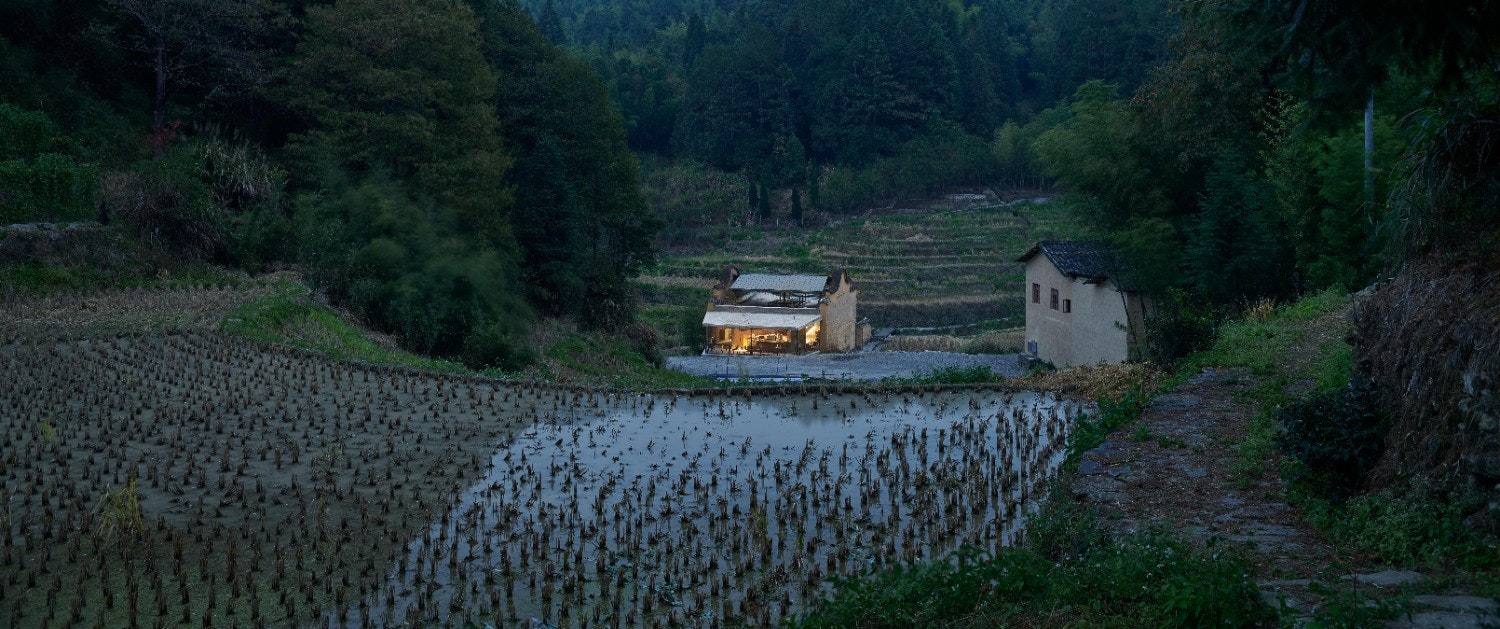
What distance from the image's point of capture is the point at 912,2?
70062 millimetres

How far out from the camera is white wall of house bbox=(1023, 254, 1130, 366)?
24453 millimetres

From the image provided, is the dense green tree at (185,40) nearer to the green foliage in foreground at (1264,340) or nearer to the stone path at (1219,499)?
the green foliage in foreground at (1264,340)

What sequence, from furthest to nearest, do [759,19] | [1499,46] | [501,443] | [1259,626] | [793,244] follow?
[759,19] → [793,244] → [501,443] → [1499,46] → [1259,626]

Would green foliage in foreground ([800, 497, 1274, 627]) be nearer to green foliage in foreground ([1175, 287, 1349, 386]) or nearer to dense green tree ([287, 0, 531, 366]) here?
green foliage in foreground ([1175, 287, 1349, 386])

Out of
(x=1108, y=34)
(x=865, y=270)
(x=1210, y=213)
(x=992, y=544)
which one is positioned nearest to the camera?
(x=992, y=544)

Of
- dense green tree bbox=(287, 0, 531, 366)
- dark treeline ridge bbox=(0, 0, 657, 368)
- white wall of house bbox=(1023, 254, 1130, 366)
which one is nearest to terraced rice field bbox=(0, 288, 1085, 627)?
dense green tree bbox=(287, 0, 531, 366)

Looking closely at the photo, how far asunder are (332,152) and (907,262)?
1136 inches

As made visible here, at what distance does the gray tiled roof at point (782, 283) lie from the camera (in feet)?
121

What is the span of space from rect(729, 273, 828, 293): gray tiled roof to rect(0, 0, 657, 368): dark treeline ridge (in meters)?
7.83

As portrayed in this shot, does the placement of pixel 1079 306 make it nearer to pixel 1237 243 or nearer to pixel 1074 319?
pixel 1074 319

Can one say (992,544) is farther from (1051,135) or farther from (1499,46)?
(1051,135)

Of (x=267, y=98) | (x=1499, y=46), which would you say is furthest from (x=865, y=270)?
(x=1499, y=46)

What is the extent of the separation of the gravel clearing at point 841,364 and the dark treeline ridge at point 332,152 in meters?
2.89

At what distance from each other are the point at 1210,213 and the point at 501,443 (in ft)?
42.4
